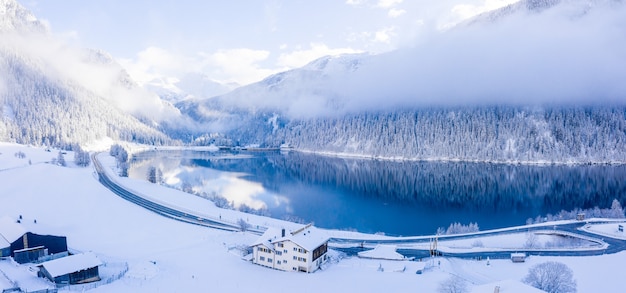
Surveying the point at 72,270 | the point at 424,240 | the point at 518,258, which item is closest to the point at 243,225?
the point at 72,270

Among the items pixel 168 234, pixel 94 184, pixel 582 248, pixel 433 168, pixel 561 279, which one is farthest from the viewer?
pixel 433 168

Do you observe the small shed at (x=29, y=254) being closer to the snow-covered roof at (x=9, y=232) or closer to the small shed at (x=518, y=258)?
the snow-covered roof at (x=9, y=232)

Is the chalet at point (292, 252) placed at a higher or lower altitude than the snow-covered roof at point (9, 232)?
lower

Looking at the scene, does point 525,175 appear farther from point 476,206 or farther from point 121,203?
point 121,203

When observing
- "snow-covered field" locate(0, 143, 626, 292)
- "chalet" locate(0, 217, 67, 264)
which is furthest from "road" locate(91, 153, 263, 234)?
"chalet" locate(0, 217, 67, 264)

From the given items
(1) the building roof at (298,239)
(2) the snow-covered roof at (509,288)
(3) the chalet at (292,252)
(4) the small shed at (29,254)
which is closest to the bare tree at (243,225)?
(1) the building roof at (298,239)

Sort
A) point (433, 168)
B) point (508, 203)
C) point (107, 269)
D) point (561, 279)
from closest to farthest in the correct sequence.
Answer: point (561, 279) → point (107, 269) → point (508, 203) → point (433, 168)

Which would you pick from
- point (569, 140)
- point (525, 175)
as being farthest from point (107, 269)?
point (569, 140)
